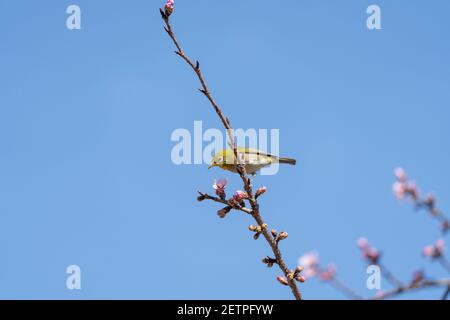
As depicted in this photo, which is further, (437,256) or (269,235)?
(269,235)

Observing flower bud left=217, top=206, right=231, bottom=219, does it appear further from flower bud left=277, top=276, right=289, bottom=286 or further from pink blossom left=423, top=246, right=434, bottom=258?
pink blossom left=423, top=246, right=434, bottom=258

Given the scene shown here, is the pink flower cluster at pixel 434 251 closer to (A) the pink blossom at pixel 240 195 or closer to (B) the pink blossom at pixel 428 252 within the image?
(B) the pink blossom at pixel 428 252

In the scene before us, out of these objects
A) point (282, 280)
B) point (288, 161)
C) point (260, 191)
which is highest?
point (288, 161)

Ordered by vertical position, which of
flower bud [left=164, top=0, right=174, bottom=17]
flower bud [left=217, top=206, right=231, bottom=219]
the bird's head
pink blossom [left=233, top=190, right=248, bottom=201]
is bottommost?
flower bud [left=217, top=206, right=231, bottom=219]

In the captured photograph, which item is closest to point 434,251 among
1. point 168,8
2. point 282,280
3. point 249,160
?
point 282,280

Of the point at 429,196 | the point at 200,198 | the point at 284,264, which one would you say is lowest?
the point at 284,264

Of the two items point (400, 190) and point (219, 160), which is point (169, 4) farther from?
point (219, 160)

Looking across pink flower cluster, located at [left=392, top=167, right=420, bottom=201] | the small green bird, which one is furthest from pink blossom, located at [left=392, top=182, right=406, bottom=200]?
the small green bird
